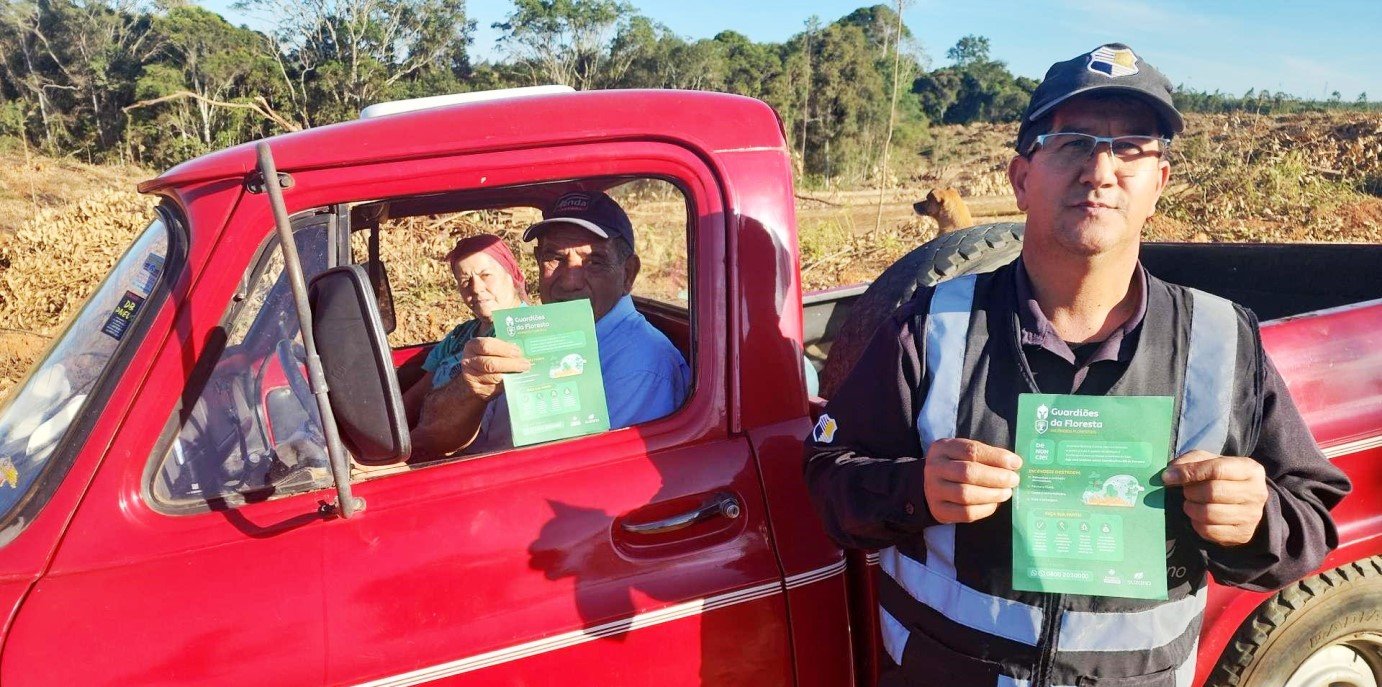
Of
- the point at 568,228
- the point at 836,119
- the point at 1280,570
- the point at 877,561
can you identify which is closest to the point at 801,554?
the point at 877,561

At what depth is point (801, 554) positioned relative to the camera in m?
1.87

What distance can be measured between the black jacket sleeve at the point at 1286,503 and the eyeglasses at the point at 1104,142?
0.43 metres

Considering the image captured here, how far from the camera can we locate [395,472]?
1.79 meters

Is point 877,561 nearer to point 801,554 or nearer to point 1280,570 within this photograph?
point 801,554

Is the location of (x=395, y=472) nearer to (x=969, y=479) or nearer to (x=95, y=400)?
(x=95, y=400)

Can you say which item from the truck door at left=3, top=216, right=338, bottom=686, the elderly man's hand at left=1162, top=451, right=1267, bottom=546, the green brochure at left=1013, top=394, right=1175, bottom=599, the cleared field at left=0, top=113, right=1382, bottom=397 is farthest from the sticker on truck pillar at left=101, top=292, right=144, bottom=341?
the elderly man's hand at left=1162, top=451, right=1267, bottom=546

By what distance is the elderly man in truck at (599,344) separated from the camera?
1930mm

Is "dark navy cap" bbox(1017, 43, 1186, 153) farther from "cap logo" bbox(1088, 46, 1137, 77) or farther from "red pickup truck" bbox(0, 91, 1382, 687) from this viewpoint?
"red pickup truck" bbox(0, 91, 1382, 687)

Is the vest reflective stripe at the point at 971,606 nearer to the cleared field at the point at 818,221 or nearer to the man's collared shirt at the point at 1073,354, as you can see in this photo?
the man's collared shirt at the point at 1073,354

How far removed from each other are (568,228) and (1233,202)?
1401 centimetres

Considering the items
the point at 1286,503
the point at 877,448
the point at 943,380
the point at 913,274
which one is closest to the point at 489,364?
the point at 877,448

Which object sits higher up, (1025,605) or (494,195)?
(494,195)

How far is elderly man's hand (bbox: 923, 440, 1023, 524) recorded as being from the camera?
1451 millimetres

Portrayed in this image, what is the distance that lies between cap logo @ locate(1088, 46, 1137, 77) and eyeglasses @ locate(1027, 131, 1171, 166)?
110mm
